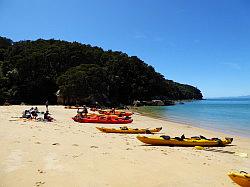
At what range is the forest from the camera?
59406 millimetres

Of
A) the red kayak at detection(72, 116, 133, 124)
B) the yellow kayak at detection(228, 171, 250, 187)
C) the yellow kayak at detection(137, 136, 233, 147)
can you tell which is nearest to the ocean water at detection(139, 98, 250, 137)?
the red kayak at detection(72, 116, 133, 124)

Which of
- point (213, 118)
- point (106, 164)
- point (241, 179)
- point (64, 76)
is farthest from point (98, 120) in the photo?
point (64, 76)

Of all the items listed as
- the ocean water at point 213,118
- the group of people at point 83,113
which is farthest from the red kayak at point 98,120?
the ocean water at point 213,118

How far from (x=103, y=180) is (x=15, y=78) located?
58.3 metres

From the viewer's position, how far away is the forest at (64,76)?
59.4m

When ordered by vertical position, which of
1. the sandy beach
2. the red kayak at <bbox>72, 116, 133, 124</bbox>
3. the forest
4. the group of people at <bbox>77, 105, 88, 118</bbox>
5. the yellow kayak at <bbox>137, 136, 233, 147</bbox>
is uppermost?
the forest

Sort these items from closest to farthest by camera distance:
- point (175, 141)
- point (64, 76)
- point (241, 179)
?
1. point (241, 179)
2. point (175, 141)
3. point (64, 76)

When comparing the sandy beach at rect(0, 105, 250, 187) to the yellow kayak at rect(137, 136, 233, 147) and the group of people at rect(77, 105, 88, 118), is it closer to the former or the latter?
the yellow kayak at rect(137, 136, 233, 147)

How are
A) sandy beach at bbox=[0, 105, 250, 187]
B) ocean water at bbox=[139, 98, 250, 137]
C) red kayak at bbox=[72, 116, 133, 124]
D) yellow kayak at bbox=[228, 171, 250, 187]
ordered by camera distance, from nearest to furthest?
yellow kayak at bbox=[228, 171, 250, 187], sandy beach at bbox=[0, 105, 250, 187], red kayak at bbox=[72, 116, 133, 124], ocean water at bbox=[139, 98, 250, 137]

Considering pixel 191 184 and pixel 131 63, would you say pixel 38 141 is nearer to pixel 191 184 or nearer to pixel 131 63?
pixel 191 184

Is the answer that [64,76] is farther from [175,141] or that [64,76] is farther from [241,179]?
[241,179]

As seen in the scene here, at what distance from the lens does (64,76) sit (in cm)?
6056

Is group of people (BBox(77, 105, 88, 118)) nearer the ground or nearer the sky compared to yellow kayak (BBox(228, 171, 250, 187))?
nearer the sky

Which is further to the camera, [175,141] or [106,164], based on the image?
[175,141]
